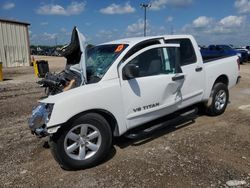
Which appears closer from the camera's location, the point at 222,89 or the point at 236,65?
the point at 222,89

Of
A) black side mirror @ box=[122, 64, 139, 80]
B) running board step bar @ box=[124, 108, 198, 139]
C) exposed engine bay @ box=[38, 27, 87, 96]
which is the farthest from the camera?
exposed engine bay @ box=[38, 27, 87, 96]

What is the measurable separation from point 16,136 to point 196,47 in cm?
410

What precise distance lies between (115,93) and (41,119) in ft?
3.74

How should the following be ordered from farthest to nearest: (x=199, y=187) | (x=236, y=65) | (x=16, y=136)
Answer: (x=236, y=65)
(x=16, y=136)
(x=199, y=187)

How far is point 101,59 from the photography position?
4930 millimetres

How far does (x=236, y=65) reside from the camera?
23.1ft

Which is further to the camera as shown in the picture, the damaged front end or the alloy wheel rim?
the alloy wheel rim

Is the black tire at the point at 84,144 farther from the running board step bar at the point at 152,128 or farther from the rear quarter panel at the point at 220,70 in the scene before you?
the rear quarter panel at the point at 220,70

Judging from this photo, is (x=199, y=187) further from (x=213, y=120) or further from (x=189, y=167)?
(x=213, y=120)

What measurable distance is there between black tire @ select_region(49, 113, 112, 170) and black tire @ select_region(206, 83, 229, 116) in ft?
9.91

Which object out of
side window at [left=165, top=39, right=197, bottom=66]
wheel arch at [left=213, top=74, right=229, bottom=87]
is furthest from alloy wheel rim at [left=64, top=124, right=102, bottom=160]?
wheel arch at [left=213, top=74, right=229, bottom=87]

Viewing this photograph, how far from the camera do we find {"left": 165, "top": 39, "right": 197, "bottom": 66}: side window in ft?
18.1

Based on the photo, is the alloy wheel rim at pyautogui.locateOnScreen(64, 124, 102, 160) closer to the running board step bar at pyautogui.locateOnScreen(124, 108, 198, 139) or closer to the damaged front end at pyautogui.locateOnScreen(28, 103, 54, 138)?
the damaged front end at pyautogui.locateOnScreen(28, 103, 54, 138)

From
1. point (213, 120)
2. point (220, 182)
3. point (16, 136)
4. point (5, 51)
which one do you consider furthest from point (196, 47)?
point (5, 51)
